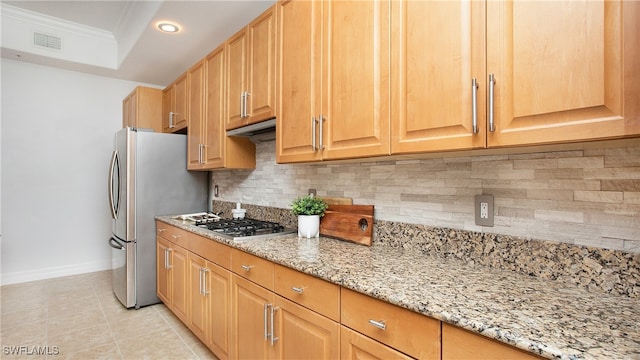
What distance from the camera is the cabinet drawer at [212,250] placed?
76.3 inches

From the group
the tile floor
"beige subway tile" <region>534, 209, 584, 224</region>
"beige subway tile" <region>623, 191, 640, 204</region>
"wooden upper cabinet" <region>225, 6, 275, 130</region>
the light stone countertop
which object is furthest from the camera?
the tile floor

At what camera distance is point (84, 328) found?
261 centimetres

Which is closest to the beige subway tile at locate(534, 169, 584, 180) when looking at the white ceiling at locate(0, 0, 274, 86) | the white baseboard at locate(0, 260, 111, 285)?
the white ceiling at locate(0, 0, 274, 86)

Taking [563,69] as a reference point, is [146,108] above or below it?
above

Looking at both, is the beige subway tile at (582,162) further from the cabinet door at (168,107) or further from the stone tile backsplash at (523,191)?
the cabinet door at (168,107)

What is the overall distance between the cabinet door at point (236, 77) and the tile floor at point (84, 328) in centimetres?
165

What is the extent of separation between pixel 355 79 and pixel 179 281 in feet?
6.85

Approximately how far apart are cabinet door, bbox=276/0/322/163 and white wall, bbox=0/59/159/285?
10.8 ft

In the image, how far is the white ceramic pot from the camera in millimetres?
1963

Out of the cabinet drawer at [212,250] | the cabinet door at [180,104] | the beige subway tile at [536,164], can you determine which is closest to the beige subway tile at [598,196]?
the beige subway tile at [536,164]

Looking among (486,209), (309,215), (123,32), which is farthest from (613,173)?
(123,32)

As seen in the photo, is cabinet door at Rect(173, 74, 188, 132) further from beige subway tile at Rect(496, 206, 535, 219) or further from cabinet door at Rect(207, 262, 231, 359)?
beige subway tile at Rect(496, 206, 535, 219)

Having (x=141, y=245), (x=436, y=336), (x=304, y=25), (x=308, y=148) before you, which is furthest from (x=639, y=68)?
(x=141, y=245)

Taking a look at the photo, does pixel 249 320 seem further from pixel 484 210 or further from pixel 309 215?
pixel 484 210
